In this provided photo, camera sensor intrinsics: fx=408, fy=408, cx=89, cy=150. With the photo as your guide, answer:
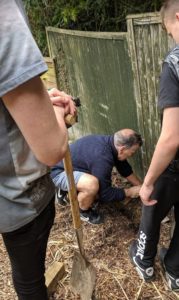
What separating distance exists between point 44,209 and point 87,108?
2.99 meters

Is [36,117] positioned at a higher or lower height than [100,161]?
higher

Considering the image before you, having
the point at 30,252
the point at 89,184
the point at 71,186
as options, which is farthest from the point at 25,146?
the point at 89,184

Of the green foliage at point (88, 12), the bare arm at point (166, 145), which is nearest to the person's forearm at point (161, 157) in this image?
the bare arm at point (166, 145)

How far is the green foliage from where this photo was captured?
144 inches

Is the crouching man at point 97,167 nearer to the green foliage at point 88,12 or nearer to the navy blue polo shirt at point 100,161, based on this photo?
the navy blue polo shirt at point 100,161

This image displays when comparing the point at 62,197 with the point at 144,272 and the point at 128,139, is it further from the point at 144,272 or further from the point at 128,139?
the point at 144,272

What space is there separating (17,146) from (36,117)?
0.21m

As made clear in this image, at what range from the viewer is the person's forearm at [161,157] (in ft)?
6.37

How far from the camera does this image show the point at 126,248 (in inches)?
118

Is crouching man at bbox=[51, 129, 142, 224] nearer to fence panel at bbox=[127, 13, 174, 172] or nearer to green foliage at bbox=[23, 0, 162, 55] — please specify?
fence panel at bbox=[127, 13, 174, 172]

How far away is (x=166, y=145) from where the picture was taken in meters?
1.94

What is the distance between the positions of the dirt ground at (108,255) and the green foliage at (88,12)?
171 cm

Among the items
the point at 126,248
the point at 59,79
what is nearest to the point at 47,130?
the point at 126,248

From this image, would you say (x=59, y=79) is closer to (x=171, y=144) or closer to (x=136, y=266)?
(x=136, y=266)
